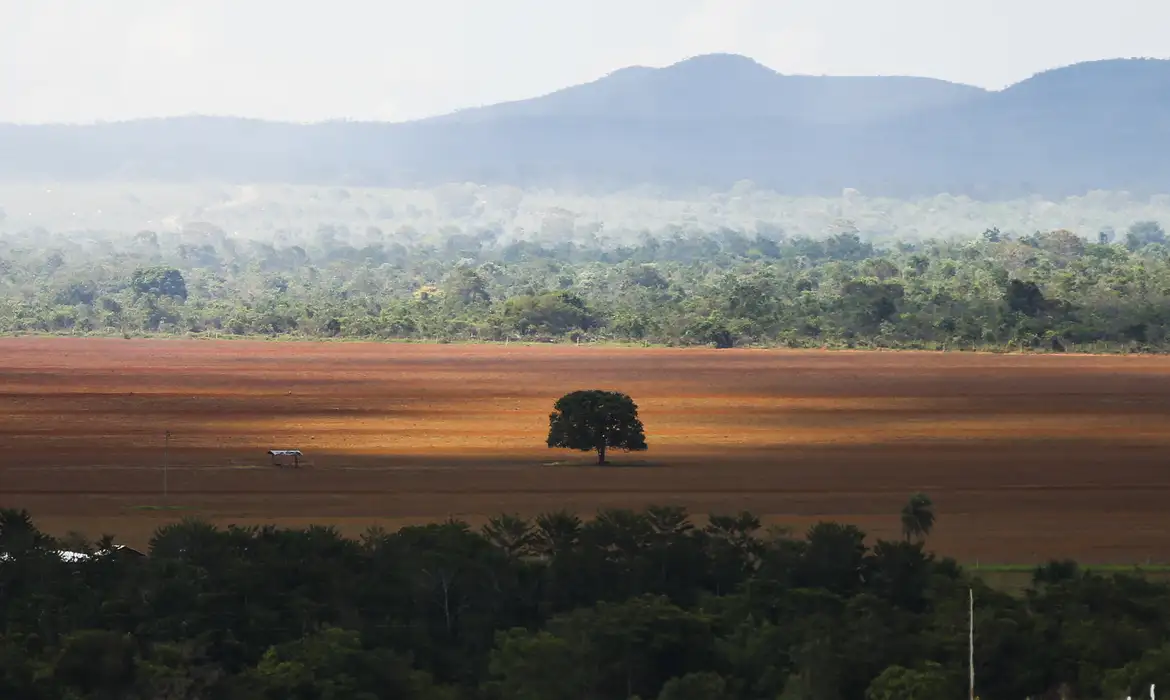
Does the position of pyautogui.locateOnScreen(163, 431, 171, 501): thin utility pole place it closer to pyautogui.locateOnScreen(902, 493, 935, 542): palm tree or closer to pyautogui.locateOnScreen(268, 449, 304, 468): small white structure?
pyautogui.locateOnScreen(268, 449, 304, 468): small white structure

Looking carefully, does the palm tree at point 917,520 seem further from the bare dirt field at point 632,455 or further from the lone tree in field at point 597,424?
the lone tree in field at point 597,424

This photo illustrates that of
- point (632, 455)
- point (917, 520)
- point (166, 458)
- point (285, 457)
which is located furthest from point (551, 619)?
point (632, 455)

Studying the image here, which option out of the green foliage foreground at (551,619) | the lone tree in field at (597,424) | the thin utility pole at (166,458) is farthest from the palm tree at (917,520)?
the thin utility pole at (166,458)

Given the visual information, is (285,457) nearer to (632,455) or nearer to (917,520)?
(632,455)

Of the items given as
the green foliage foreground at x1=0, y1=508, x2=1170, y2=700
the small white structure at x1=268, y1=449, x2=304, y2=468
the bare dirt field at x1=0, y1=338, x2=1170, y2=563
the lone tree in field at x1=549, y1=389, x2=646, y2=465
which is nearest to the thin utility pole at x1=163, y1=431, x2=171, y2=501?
the bare dirt field at x1=0, y1=338, x2=1170, y2=563

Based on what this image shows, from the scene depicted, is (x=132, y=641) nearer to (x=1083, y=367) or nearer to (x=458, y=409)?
(x=458, y=409)
